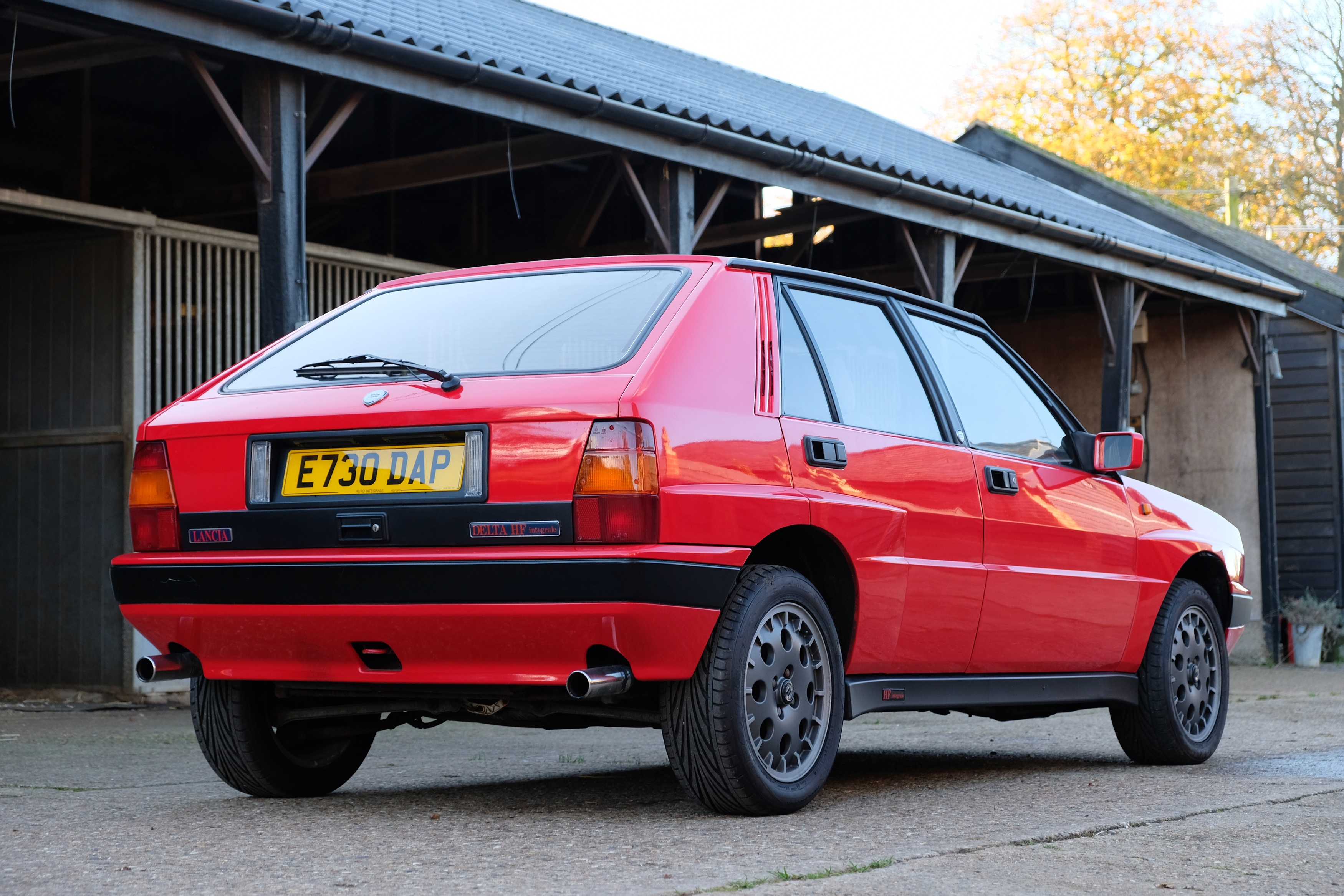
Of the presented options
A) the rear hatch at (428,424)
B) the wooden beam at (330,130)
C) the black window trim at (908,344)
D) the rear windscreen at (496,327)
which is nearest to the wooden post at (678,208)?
the wooden beam at (330,130)

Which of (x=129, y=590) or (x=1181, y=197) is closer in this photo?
(x=129, y=590)

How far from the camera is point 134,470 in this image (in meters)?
4.29

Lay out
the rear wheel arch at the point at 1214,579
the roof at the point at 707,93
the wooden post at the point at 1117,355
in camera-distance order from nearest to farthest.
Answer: the rear wheel arch at the point at 1214,579, the roof at the point at 707,93, the wooden post at the point at 1117,355

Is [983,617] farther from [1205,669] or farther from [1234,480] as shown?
[1234,480]

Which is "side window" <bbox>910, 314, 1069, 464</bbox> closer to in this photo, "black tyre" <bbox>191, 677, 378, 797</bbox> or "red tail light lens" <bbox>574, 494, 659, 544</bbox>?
"red tail light lens" <bbox>574, 494, 659, 544</bbox>

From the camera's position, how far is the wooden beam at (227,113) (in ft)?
24.8

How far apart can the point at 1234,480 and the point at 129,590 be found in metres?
15.9

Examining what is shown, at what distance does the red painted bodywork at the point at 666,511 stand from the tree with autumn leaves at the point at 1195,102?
3435cm

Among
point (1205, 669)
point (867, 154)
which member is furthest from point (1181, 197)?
point (1205, 669)

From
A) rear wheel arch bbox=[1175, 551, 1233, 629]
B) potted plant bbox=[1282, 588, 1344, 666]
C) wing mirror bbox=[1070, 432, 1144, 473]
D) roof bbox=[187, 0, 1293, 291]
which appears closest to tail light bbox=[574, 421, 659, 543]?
wing mirror bbox=[1070, 432, 1144, 473]

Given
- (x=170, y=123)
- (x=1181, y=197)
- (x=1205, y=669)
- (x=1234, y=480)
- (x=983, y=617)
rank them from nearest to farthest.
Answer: (x=983, y=617) < (x=1205, y=669) < (x=170, y=123) < (x=1234, y=480) < (x=1181, y=197)

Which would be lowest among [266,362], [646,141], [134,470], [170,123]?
[134,470]

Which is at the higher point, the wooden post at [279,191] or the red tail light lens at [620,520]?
the wooden post at [279,191]

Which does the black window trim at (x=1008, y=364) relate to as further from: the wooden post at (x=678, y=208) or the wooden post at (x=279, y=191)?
the wooden post at (x=678, y=208)
